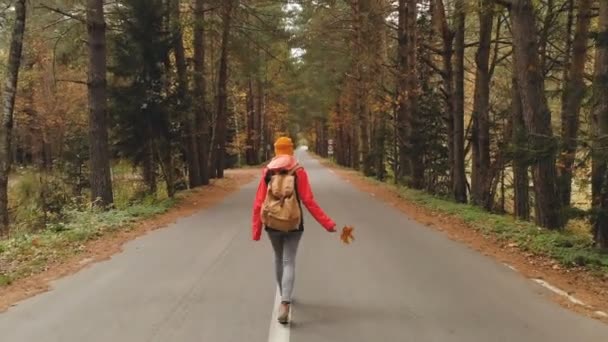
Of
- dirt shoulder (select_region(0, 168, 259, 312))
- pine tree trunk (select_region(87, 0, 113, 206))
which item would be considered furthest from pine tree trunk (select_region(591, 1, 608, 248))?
pine tree trunk (select_region(87, 0, 113, 206))

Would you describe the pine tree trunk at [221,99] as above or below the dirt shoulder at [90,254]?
above

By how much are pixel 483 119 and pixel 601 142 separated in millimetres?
9585

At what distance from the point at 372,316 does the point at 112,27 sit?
50.8 feet

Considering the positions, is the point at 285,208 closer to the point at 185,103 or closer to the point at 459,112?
the point at 185,103

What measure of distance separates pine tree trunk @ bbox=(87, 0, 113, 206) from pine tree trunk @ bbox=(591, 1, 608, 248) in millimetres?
11607

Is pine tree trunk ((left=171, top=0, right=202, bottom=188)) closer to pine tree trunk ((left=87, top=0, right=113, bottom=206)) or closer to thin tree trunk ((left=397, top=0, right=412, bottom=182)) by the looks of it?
pine tree trunk ((left=87, top=0, right=113, bottom=206))

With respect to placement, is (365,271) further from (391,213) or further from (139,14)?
(139,14)

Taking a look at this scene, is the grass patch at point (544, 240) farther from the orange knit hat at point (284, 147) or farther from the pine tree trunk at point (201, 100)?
the pine tree trunk at point (201, 100)

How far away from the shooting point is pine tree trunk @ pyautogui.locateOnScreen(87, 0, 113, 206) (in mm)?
15023

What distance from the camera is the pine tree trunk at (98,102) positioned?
49.3 feet

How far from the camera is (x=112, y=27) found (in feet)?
60.8

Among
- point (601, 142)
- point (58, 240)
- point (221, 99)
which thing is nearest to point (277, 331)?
point (601, 142)

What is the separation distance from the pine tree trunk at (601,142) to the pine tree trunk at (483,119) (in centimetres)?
598

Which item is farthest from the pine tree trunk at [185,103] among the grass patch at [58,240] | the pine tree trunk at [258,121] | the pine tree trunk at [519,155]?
the pine tree trunk at [258,121]
